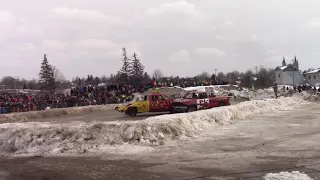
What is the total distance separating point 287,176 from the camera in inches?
310

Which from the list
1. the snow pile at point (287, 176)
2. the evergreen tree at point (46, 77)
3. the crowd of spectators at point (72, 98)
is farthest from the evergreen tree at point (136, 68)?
the snow pile at point (287, 176)

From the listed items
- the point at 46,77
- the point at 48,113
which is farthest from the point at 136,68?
the point at 48,113

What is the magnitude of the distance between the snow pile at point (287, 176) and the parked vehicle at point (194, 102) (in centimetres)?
1540

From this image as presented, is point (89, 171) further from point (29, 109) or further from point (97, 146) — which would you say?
point (29, 109)

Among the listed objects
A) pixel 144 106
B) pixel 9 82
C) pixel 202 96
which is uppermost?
pixel 9 82

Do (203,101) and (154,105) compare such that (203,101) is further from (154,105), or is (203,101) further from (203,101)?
(154,105)

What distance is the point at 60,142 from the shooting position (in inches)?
516

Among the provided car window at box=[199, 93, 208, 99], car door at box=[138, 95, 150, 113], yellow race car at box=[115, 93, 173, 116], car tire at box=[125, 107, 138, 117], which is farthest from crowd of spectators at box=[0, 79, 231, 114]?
car window at box=[199, 93, 208, 99]

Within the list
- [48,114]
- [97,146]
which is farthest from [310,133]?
[48,114]

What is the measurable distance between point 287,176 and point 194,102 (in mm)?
16077

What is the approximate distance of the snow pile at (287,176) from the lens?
7750 millimetres

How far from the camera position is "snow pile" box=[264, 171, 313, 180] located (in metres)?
7.75

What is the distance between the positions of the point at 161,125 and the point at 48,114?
2104cm

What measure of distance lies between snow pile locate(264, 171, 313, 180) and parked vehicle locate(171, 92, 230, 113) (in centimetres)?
1540
